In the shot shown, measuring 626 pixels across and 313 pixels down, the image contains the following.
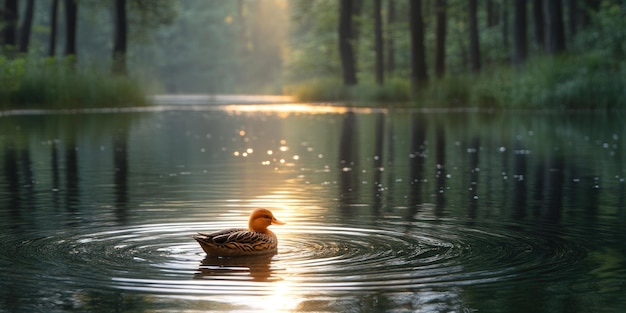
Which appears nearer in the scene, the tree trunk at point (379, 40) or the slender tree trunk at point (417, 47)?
the slender tree trunk at point (417, 47)

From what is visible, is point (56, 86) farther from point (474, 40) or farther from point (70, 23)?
point (474, 40)

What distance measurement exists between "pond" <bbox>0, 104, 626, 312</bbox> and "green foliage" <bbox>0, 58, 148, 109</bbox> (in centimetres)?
1286

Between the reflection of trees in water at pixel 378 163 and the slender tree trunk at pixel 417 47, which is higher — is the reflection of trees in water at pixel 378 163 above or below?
below

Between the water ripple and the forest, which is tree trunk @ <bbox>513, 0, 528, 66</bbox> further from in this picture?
the water ripple

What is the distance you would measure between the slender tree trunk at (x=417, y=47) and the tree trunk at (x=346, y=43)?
40.0 ft

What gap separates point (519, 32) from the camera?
4722 centimetres

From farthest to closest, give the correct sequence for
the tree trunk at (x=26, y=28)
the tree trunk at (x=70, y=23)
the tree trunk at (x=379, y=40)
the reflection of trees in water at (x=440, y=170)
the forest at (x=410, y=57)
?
the tree trunk at (x=379, y=40) < the tree trunk at (x=26, y=28) < the tree trunk at (x=70, y=23) < the forest at (x=410, y=57) < the reflection of trees in water at (x=440, y=170)

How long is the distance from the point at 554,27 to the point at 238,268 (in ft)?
114

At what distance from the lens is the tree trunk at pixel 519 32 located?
47.0 metres

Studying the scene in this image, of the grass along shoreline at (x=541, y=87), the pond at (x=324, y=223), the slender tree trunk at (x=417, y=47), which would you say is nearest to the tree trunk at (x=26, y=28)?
the slender tree trunk at (x=417, y=47)

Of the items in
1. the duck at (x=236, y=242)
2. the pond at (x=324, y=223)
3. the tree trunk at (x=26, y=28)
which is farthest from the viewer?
the tree trunk at (x=26, y=28)

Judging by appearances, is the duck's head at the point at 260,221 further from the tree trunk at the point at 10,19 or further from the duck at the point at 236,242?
the tree trunk at the point at 10,19

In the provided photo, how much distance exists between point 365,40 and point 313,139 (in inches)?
1938

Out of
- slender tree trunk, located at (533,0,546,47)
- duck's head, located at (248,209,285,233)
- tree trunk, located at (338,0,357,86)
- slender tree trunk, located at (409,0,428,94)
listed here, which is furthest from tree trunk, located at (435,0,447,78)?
duck's head, located at (248,209,285,233)
